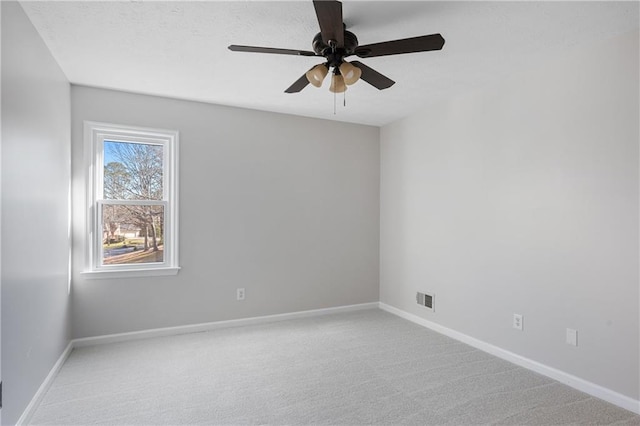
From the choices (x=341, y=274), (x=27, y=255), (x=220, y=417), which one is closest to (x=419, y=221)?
(x=341, y=274)

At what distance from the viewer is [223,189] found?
3.76 meters

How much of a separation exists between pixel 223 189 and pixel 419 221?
219 centimetres

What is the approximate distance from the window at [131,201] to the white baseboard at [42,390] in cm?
71

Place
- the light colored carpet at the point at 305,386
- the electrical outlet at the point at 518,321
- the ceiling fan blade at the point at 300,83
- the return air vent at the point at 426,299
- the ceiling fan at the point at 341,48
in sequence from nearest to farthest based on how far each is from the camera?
the ceiling fan at the point at 341,48, the light colored carpet at the point at 305,386, the ceiling fan blade at the point at 300,83, the electrical outlet at the point at 518,321, the return air vent at the point at 426,299

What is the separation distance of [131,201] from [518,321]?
12.0ft

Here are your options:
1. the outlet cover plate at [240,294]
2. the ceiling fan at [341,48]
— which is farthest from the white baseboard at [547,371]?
the ceiling fan at [341,48]

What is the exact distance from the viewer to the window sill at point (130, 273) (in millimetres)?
3242

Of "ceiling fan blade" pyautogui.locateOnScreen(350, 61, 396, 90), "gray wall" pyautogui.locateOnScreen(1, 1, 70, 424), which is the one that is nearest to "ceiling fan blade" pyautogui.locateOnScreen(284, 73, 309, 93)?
"ceiling fan blade" pyautogui.locateOnScreen(350, 61, 396, 90)

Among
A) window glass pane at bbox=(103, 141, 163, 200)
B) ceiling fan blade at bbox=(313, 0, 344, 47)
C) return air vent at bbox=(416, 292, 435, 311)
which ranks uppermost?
ceiling fan blade at bbox=(313, 0, 344, 47)

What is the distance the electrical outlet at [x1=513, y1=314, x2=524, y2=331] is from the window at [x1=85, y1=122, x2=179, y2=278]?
3148mm

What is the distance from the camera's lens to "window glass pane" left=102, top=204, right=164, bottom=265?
11.2ft

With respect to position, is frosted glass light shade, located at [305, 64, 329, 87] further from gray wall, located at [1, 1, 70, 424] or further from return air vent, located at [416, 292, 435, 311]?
return air vent, located at [416, 292, 435, 311]

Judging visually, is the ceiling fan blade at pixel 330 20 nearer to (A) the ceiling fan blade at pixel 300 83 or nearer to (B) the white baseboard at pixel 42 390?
(A) the ceiling fan blade at pixel 300 83

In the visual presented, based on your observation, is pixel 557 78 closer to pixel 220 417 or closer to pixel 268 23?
pixel 268 23
